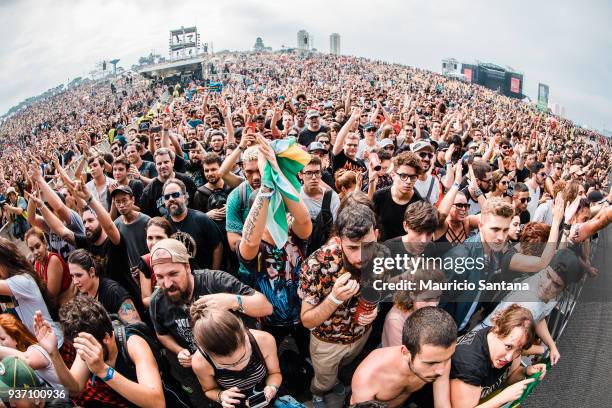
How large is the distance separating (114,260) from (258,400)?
218 cm

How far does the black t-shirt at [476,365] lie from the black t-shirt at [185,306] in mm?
1367

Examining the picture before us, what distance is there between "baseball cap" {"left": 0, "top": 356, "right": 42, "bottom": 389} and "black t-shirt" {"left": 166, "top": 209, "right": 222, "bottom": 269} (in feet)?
5.06

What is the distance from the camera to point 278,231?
278 centimetres

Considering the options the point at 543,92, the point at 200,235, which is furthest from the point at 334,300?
the point at 543,92

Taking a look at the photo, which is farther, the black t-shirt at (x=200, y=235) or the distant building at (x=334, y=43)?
the distant building at (x=334, y=43)

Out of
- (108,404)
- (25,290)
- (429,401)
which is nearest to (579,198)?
(429,401)

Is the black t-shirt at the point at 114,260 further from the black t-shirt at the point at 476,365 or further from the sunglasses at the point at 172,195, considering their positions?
the black t-shirt at the point at 476,365

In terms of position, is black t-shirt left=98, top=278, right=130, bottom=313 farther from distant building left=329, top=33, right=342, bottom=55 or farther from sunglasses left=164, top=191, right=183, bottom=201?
distant building left=329, top=33, right=342, bottom=55

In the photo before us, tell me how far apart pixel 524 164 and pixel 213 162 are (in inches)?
247

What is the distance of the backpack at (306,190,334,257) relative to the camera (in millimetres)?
3369

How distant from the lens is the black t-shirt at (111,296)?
9.80 feet

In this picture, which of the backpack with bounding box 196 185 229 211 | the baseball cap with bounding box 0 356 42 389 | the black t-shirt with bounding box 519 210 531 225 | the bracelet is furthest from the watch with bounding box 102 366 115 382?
the black t-shirt with bounding box 519 210 531 225

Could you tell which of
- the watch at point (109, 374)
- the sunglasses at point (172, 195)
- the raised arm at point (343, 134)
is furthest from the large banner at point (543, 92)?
the watch at point (109, 374)

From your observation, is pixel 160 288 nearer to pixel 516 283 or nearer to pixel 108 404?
pixel 108 404
